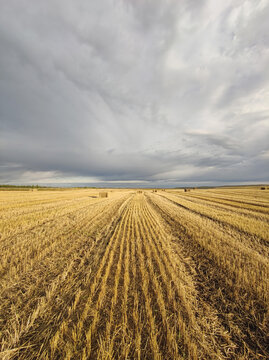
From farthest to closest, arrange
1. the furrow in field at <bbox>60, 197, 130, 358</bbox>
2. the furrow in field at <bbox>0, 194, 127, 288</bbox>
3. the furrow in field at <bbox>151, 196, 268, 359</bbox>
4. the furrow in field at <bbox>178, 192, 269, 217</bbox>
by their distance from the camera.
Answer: the furrow in field at <bbox>178, 192, 269, 217</bbox> < the furrow in field at <bbox>0, 194, 127, 288</bbox> < the furrow in field at <bbox>151, 196, 268, 359</bbox> < the furrow in field at <bbox>60, 197, 130, 358</bbox>

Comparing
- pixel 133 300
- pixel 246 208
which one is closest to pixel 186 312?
pixel 133 300

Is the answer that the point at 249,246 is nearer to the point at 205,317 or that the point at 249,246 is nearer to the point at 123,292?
the point at 205,317

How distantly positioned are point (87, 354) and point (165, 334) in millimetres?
1313

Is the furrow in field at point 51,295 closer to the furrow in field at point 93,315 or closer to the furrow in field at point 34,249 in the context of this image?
the furrow in field at point 93,315

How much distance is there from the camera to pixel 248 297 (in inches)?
137

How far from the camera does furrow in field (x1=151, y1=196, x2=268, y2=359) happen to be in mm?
2590

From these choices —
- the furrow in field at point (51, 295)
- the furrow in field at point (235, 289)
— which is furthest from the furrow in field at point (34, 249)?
the furrow in field at point (235, 289)

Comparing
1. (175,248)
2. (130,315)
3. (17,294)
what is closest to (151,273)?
(130,315)

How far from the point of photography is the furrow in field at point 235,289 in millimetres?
2590

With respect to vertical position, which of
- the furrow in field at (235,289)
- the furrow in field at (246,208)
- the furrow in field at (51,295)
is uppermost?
the furrow in field at (51,295)

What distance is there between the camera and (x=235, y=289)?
12.2 ft

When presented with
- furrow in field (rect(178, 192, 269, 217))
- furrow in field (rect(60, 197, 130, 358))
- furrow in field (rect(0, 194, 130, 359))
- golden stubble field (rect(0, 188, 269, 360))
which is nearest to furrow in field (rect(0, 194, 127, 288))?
golden stubble field (rect(0, 188, 269, 360))

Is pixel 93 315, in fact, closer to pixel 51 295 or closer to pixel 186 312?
pixel 51 295

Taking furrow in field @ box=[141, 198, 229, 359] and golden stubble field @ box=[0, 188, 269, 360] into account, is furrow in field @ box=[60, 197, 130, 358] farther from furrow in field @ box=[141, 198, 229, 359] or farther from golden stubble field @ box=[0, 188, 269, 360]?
furrow in field @ box=[141, 198, 229, 359]
